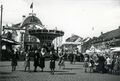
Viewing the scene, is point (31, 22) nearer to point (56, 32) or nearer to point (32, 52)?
point (56, 32)

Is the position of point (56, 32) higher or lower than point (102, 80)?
higher

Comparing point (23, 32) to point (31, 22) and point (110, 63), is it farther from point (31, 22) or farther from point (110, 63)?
point (110, 63)

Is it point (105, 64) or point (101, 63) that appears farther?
point (105, 64)

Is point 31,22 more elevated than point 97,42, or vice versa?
point 31,22

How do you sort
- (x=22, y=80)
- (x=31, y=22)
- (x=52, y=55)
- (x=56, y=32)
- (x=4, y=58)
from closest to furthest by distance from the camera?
(x=22, y=80) < (x=52, y=55) < (x=56, y=32) < (x=4, y=58) < (x=31, y=22)

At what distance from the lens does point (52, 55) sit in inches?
782

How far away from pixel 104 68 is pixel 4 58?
32.1 m

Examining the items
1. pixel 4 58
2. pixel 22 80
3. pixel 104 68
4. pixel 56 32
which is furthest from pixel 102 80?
pixel 4 58

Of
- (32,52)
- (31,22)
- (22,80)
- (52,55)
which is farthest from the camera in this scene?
(31,22)

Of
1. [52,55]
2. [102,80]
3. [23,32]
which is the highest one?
[23,32]

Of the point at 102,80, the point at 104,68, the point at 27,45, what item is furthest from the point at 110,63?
the point at 27,45

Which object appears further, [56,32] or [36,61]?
[56,32]

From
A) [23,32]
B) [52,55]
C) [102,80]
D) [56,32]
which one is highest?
[23,32]

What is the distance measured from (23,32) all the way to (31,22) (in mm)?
4684
